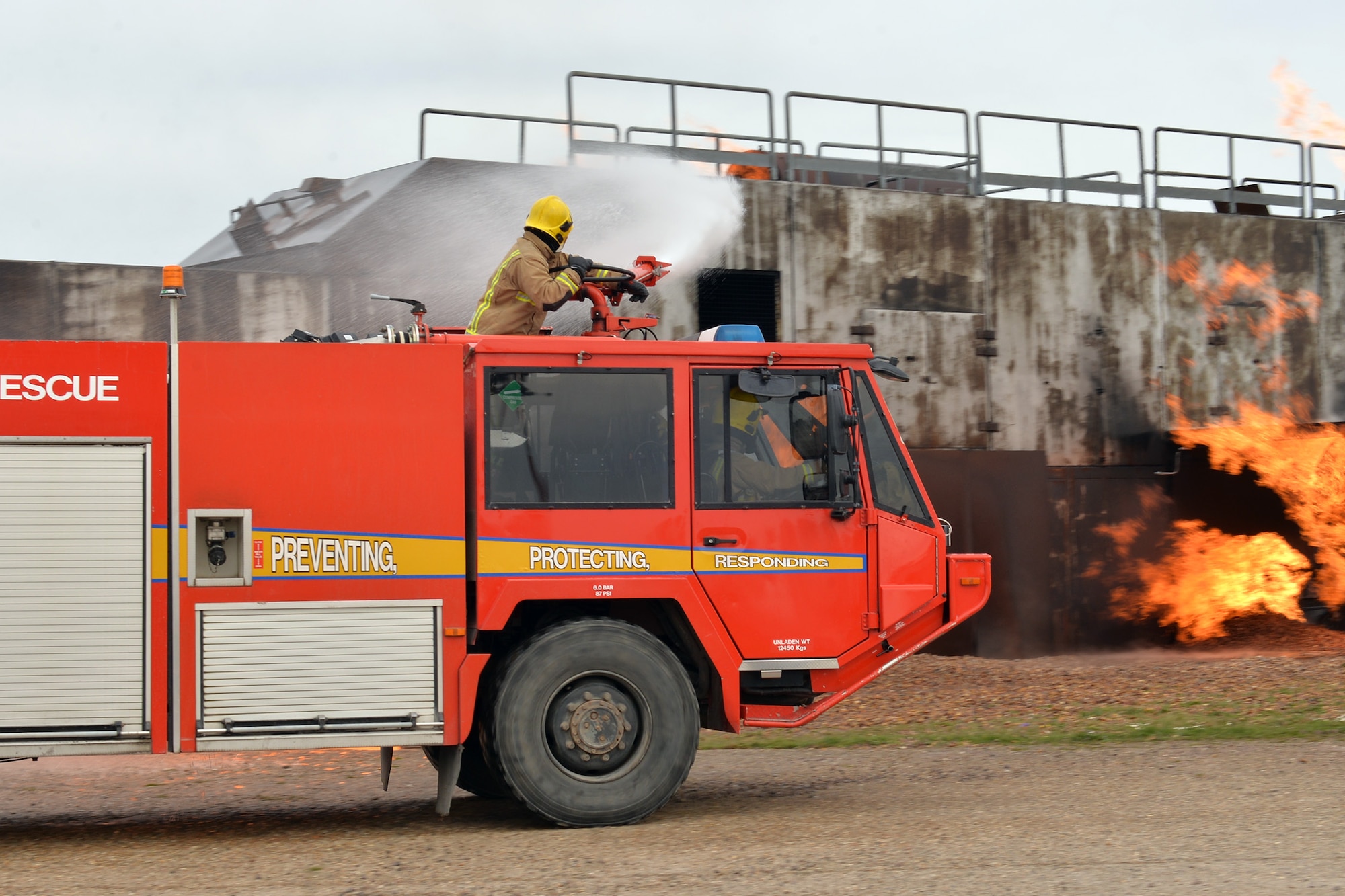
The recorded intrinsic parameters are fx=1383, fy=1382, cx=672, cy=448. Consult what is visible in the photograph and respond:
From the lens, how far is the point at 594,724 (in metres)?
7.55

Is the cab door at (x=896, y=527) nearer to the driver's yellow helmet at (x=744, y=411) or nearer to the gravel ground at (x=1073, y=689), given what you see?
the driver's yellow helmet at (x=744, y=411)

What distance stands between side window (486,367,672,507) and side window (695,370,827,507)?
0.74 feet

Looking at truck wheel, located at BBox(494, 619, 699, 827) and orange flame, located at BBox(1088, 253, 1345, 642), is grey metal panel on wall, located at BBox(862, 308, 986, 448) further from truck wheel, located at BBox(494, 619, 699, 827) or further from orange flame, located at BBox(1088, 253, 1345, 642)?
truck wheel, located at BBox(494, 619, 699, 827)

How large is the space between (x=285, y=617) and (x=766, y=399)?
9.48ft

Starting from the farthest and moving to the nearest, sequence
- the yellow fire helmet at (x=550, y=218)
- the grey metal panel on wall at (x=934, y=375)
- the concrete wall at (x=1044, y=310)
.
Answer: the grey metal panel on wall at (x=934, y=375) → the concrete wall at (x=1044, y=310) → the yellow fire helmet at (x=550, y=218)

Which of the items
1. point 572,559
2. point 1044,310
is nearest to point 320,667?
point 572,559

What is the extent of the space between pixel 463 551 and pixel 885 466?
2518 mm

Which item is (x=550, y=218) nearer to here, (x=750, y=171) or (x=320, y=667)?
(x=320, y=667)

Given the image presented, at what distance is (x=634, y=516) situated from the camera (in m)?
7.66

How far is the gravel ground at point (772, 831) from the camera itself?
6.28m

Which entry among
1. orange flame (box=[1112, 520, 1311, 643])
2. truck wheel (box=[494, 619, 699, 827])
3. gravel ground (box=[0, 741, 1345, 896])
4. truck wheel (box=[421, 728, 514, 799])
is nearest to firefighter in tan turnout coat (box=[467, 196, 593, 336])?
truck wheel (box=[494, 619, 699, 827])

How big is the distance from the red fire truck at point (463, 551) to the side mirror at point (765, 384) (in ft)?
0.06

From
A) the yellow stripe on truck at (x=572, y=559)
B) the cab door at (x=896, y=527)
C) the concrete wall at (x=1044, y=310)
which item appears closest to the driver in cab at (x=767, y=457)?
the cab door at (x=896, y=527)

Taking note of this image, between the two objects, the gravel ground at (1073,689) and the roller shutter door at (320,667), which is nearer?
the roller shutter door at (320,667)
